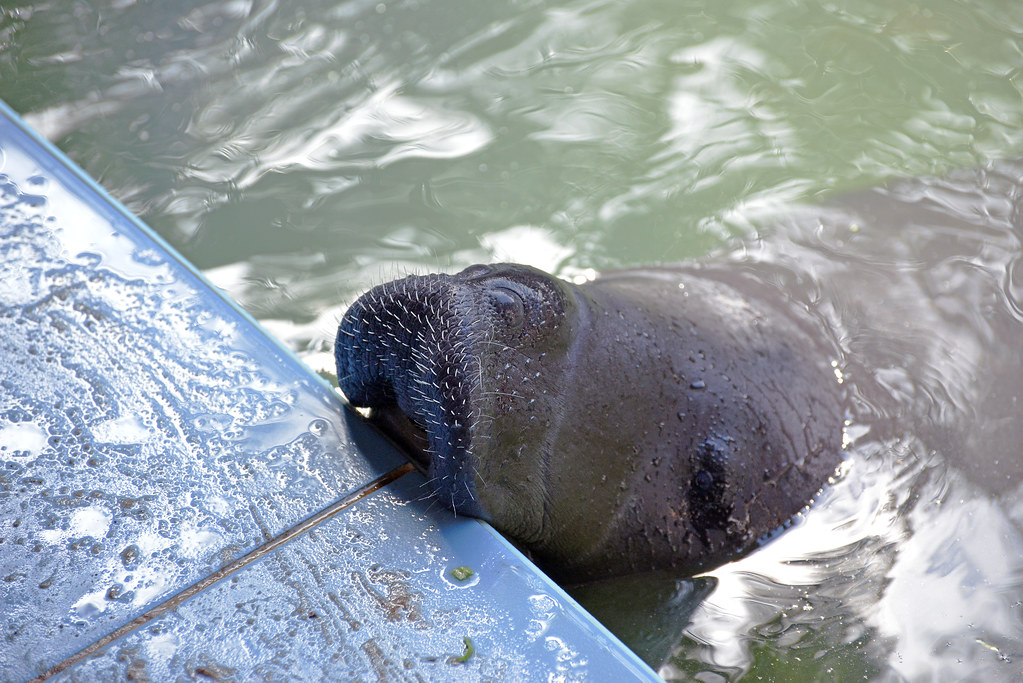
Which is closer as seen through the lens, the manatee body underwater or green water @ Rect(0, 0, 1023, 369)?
the manatee body underwater

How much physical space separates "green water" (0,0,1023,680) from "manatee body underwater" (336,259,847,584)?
1.71 m

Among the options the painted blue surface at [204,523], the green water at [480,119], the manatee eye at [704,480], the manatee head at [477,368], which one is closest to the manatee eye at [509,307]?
the manatee head at [477,368]

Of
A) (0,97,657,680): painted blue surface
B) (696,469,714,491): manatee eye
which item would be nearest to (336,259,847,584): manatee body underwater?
(696,469,714,491): manatee eye

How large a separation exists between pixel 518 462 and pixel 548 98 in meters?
3.89

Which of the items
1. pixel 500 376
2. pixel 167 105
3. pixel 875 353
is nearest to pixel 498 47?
pixel 167 105

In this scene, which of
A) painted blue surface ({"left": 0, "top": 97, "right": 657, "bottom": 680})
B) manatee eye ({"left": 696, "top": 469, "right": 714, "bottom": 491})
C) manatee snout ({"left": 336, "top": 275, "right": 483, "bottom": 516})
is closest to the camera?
painted blue surface ({"left": 0, "top": 97, "right": 657, "bottom": 680})

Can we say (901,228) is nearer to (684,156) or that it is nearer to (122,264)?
(684,156)

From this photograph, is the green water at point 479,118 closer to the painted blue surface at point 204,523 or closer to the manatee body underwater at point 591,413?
the painted blue surface at point 204,523

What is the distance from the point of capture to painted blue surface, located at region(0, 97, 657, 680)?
205 cm

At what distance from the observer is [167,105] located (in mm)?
5551

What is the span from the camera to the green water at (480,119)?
4.81 m

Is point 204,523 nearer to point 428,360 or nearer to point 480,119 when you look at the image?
point 428,360

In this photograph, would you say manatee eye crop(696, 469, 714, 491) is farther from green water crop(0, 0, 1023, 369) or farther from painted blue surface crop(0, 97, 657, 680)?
green water crop(0, 0, 1023, 369)

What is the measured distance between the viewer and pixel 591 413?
8.16ft
